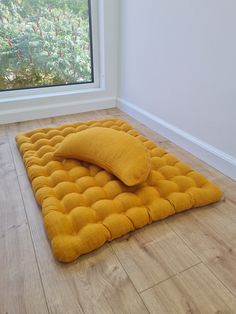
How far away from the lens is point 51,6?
2.27 meters

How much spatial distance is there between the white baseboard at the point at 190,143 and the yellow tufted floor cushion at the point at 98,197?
0.24 meters

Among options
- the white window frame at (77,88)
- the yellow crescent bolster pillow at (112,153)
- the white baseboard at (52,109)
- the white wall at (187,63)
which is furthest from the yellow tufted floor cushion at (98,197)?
the white window frame at (77,88)

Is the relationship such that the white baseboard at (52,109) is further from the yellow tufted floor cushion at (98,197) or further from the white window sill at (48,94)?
the yellow tufted floor cushion at (98,197)

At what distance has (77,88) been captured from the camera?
2607mm

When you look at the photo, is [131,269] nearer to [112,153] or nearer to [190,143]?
[112,153]

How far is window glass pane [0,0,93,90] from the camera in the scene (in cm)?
219

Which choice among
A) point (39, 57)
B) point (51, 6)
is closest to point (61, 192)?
point (39, 57)

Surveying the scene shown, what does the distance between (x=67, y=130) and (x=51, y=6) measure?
123 cm

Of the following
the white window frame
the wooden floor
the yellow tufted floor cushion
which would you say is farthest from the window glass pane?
the wooden floor

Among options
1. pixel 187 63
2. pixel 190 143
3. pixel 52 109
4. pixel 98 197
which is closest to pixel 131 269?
pixel 98 197

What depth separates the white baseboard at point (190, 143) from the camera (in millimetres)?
1519

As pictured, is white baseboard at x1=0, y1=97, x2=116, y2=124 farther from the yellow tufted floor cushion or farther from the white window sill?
the yellow tufted floor cushion

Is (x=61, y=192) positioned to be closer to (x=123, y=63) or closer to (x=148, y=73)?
(x=148, y=73)

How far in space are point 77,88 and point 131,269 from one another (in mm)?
2047
